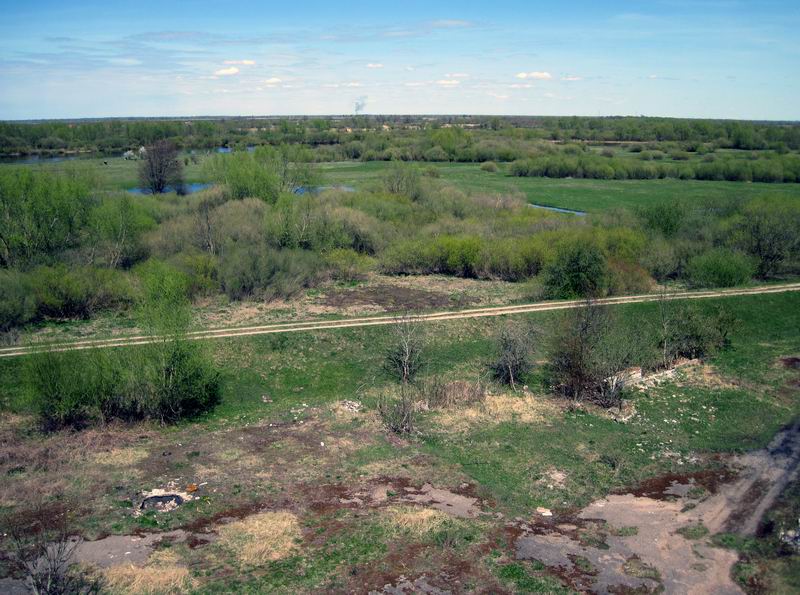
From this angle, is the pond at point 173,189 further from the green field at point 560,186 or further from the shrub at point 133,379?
the shrub at point 133,379

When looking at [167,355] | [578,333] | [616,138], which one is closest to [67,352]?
[167,355]

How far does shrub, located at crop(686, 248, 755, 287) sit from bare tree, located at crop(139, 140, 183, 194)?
174 feet

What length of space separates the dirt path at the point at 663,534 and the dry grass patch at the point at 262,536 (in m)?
6.50

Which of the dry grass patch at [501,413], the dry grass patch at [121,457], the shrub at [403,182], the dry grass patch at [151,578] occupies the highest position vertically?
the shrub at [403,182]

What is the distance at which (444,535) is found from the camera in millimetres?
18438

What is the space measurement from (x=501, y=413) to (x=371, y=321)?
12192 mm

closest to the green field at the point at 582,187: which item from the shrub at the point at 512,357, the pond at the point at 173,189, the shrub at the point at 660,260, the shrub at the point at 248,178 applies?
the shrub at the point at 248,178

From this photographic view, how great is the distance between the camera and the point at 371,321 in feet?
122

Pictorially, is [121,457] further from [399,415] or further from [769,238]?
[769,238]

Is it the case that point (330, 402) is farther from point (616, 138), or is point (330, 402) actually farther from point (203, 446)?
point (616, 138)

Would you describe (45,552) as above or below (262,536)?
above

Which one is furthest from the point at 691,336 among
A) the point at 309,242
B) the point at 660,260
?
the point at 309,242

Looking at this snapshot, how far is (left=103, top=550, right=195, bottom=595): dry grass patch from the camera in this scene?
15.9m

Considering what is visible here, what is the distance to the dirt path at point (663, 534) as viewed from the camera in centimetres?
1675
